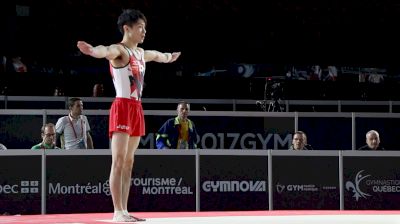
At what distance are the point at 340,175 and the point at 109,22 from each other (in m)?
10.7

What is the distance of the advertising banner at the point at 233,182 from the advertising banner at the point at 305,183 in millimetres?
161

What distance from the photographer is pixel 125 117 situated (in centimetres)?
650

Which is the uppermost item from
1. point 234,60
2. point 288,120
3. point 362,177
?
point 234,60

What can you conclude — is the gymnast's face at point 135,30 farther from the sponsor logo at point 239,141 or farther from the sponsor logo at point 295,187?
the sponsor logo at point 239,141

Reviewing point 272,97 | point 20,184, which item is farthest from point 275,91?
point 20,184

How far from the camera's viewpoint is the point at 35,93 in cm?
1645

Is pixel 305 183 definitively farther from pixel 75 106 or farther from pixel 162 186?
pixel 75 106

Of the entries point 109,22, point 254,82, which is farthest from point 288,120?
point 109,22

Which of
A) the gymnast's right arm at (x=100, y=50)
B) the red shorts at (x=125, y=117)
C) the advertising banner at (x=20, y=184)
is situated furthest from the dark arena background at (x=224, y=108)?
the gymnast's right arm at (x=100, y=50)

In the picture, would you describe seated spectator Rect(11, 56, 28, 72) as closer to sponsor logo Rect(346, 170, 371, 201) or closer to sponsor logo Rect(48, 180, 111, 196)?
sponsor logo Rect(48, 180, 111, 196)

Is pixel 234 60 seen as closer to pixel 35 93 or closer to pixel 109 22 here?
pixel 109 22

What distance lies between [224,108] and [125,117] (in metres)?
8.67

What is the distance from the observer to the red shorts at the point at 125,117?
255 inches

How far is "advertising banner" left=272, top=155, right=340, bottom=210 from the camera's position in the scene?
1052 centimetres
